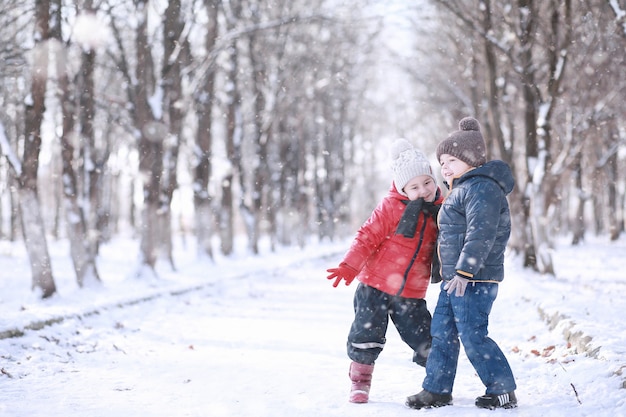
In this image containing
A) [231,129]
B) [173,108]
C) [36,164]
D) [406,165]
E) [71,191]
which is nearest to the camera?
[406,165]

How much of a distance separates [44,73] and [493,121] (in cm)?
933

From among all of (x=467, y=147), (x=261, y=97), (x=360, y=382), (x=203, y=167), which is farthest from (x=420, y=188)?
(x=261, y=97)

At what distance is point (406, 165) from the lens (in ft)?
14.2

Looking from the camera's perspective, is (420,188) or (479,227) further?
(420,188)

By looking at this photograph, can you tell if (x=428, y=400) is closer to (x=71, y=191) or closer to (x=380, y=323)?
(x=380, y=323)

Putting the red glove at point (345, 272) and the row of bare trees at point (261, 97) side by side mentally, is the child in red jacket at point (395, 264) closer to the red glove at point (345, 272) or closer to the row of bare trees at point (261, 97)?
the red glove at point (345, 272)

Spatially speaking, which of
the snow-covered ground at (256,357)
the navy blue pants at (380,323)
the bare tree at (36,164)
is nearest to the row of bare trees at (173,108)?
the bare tree at (36,164)

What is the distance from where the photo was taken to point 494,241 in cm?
384

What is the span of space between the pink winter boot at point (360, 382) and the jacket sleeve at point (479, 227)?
1038mm

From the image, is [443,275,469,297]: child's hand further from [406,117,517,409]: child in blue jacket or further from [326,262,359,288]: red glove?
[326,262,359,288]: red glove

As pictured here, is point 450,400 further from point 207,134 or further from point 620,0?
point 207,134

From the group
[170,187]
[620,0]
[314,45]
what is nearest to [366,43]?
[314,45]

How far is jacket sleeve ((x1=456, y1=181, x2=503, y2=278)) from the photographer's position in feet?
12.2

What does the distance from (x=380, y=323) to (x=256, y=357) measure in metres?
2.08
